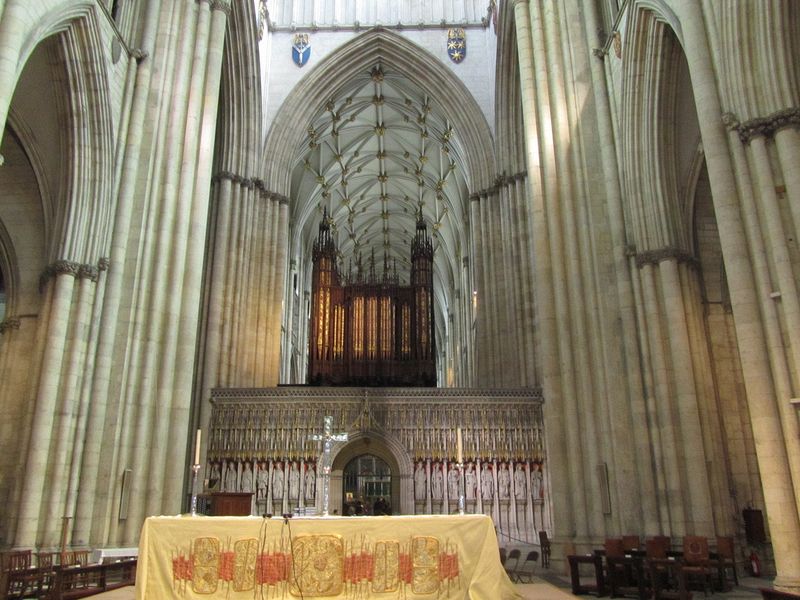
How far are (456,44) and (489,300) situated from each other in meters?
9.48

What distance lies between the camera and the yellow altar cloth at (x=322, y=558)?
20.6ft

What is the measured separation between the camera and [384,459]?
1662cm

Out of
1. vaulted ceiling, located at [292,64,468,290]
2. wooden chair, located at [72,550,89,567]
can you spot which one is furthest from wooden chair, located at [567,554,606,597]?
vaulted ceiling, located at [292,64,468,290]

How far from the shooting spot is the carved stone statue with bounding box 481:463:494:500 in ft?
51.5

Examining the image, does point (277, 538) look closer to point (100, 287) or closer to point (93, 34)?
point (100, 287)

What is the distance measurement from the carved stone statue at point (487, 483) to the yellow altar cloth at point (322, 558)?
9.41 meters

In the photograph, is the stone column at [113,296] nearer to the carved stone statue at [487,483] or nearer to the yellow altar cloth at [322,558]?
the yellow altar cloth at [322,558]

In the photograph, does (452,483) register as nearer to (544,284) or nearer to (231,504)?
(544,284)

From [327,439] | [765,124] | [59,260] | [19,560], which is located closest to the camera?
[765,124]

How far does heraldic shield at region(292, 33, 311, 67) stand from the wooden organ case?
6098 millimetres

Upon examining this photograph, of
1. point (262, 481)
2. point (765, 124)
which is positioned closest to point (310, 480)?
point (262, 481)

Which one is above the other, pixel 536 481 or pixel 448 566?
pixel 536 481

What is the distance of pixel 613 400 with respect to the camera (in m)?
12.0

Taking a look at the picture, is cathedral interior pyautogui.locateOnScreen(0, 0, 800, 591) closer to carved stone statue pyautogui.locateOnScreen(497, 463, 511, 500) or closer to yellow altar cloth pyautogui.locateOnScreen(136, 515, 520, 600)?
carved stone statue pyautogui.locateOnScreen(497, 463, 511, 500)
